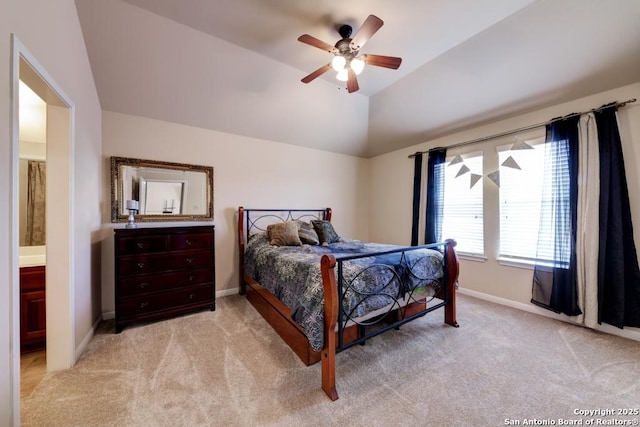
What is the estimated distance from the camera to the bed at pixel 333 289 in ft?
5.24

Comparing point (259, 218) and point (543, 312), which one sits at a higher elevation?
point (259, 218)

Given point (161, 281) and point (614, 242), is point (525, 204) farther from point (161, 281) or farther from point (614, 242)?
point (161, 281)

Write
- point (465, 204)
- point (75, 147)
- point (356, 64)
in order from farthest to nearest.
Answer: point (465, 204)
point (356, 64)
point (75, 147)

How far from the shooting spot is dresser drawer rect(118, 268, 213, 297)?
93.1 inches

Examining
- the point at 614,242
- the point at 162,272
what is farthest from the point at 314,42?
the point at 614,242

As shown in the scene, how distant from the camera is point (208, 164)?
3.30 metres

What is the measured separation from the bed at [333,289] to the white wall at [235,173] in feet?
2.08

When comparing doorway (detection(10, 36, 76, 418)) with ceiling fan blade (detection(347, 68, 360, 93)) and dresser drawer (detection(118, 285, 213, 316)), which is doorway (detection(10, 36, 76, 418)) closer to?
dresser drawer (detection(118, 285, 213, 316))

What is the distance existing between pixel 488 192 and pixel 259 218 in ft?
11.2

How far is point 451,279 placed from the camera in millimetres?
2506

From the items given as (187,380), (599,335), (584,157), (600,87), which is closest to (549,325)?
(599,335)

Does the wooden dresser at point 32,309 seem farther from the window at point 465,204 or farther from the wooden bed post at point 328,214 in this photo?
the window at point 465,204

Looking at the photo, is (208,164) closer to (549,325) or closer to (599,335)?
(549,325)

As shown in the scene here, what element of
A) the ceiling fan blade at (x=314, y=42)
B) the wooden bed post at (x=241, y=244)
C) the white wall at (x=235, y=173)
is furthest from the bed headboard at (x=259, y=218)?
the ceiling fan blade at (x=314, y=42)
